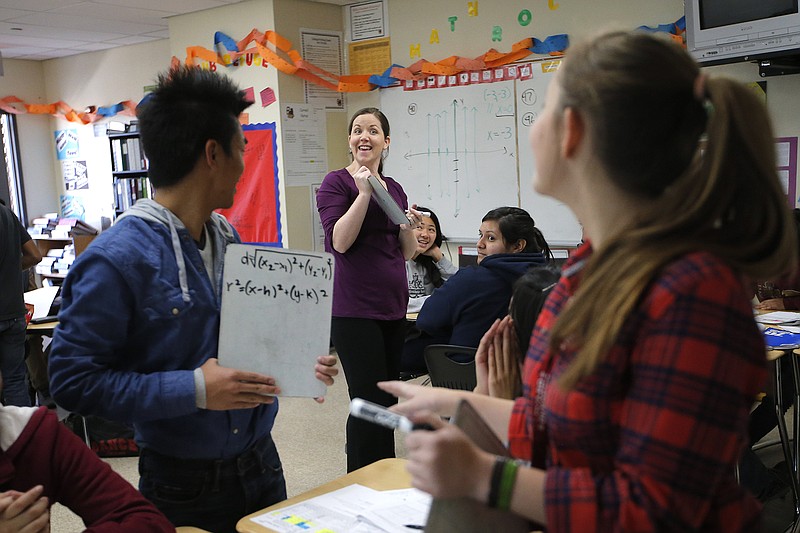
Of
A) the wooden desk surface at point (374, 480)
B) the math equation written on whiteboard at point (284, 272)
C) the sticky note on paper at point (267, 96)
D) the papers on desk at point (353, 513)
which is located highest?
the sticky note on paper at point (267, 96)

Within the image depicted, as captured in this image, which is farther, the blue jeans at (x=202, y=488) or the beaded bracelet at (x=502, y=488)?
the blue jeans at (x=202, y=488)

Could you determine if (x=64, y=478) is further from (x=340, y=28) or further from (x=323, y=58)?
(x=340, y=28)

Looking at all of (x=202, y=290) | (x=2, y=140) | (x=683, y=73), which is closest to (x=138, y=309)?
(x=202, y=290)

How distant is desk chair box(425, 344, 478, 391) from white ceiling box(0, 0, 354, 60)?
12.8 feet

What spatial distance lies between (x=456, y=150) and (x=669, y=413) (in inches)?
197

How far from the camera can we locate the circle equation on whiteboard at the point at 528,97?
5168mm

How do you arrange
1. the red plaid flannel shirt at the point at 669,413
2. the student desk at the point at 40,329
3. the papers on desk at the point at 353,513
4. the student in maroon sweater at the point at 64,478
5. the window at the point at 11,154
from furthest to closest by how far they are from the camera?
the window at the point at 11,154
the student desk at the point at 40,329
the papers on desk at the point at 353,513
the student in maroon sweater at the point at 64,478
the red plaid flannel shirt at the point at 669,413

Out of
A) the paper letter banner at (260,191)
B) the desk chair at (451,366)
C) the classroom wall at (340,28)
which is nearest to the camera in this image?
the desk chair at (451,366)

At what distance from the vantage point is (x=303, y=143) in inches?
235

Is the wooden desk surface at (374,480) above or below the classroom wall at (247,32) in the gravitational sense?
below

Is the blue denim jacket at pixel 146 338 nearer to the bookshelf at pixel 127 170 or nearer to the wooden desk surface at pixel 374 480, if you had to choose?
the wooden desk surface at pixel 374 480

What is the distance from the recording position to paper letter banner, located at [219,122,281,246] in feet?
19.3

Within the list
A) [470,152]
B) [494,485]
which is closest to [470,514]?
[494,485]

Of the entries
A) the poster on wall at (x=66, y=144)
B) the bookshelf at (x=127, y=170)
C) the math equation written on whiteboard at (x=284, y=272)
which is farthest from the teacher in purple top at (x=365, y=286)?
the poster on wall at (x=66, y=144)
